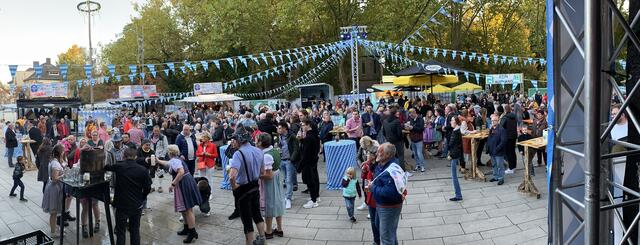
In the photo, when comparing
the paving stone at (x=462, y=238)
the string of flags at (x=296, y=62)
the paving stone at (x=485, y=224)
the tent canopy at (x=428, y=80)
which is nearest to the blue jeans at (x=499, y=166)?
the paving stone at (x=485, y=224)

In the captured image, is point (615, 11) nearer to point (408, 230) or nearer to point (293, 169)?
point (408, 230)

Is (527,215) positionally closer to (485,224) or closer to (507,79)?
(485,224)

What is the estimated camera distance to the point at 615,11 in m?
2.70

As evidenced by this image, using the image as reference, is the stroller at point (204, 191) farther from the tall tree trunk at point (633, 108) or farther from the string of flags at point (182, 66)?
the string of flags at point (182, 66)

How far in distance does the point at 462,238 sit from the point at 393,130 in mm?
3392

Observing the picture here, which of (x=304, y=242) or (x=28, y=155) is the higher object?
(x=28, y=155)

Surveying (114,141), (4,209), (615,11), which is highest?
(615,11)

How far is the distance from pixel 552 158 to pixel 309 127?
16.7 ft

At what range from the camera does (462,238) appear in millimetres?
6234

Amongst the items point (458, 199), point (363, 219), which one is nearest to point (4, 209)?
point (363, 219)

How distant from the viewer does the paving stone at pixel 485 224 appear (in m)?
6.56

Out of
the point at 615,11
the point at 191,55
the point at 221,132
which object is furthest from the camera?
the point at 191,55

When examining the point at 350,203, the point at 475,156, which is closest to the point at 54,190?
the point at 350,203

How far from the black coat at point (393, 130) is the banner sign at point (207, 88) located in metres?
26.1
